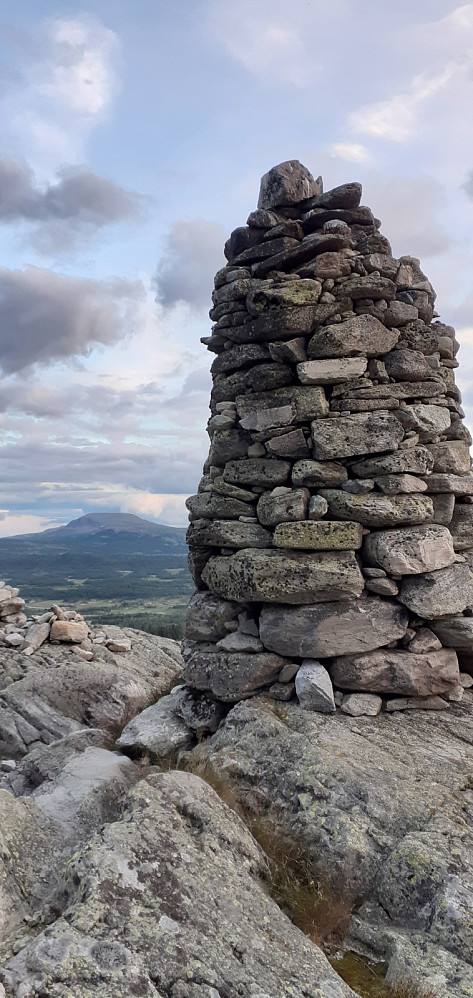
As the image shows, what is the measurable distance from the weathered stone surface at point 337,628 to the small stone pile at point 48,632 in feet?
34.8

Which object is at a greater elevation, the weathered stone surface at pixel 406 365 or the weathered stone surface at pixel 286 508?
the weathered stone surface at pixel 406 365

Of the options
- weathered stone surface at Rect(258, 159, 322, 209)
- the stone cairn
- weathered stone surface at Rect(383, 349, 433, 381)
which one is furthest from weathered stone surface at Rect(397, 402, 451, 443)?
weathered stone surface at Rect(258, 159, 322, 209)

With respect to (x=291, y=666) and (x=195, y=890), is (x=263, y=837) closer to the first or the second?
(x=195, y=890)

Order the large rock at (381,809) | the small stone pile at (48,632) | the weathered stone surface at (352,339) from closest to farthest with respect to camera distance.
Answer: the large rock at (381,809) < the weathered stone surface at (352,339) < the small stone pile at (48,632)

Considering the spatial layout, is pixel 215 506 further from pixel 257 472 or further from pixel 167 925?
pixel 167 925

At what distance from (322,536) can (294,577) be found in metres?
0.82

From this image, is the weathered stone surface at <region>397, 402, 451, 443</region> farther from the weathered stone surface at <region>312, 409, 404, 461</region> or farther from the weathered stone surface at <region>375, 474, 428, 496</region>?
the weathered stone surface at <region>375, 474, 428, 496</region>

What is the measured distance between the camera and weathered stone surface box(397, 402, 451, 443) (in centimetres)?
977

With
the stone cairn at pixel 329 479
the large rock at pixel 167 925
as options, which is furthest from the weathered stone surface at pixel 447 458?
the large rock at pixel 167 925

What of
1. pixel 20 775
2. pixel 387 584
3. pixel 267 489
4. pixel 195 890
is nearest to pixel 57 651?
pixel 20 775

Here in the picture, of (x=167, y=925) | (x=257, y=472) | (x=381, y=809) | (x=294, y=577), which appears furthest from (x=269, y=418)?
(x=167, y=925)

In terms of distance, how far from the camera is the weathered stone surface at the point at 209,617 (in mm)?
10047

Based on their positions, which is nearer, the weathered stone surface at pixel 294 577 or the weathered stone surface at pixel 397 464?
the weathered stone surface at pixel 294 577

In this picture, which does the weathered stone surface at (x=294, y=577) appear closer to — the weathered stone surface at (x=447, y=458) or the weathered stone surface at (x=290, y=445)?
the weathered stone surface at (x=290, y=445)
